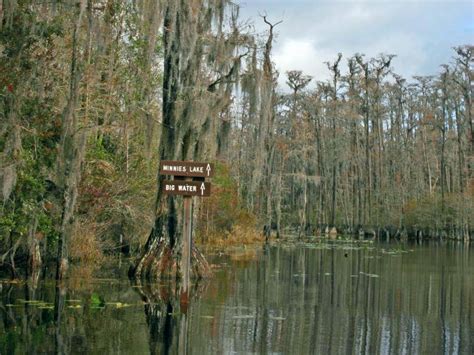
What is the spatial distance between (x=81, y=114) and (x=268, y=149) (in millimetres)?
32122

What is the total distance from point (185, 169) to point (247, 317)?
2.59 metres

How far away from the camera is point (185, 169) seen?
1203cm

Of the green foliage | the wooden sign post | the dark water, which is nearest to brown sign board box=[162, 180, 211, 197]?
the wooden sign post

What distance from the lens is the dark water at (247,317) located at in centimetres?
965

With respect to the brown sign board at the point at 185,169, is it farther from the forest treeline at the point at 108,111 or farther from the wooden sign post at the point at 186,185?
the forest treeline at the point at 108,111

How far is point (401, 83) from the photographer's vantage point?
61.1m

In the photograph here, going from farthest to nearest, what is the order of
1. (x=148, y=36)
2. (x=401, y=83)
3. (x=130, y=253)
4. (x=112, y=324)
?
(x=401, y=83)
(x=130, y=253)
(x=148, y=36)
(x=112, y=324)

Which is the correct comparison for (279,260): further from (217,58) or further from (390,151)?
(390,151)

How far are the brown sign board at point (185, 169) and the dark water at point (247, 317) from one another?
2.22 m

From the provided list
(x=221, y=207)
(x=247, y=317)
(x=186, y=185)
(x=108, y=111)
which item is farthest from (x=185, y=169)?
(x=221, y=207)

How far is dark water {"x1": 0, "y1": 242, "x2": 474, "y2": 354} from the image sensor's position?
9.65 metres

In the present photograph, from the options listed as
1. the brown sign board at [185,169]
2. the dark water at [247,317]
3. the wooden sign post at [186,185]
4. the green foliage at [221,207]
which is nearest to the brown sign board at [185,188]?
the wooden sign post at [186,185]

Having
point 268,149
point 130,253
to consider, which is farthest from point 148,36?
point 268,149

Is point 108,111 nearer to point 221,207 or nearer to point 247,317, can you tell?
point 247,317
